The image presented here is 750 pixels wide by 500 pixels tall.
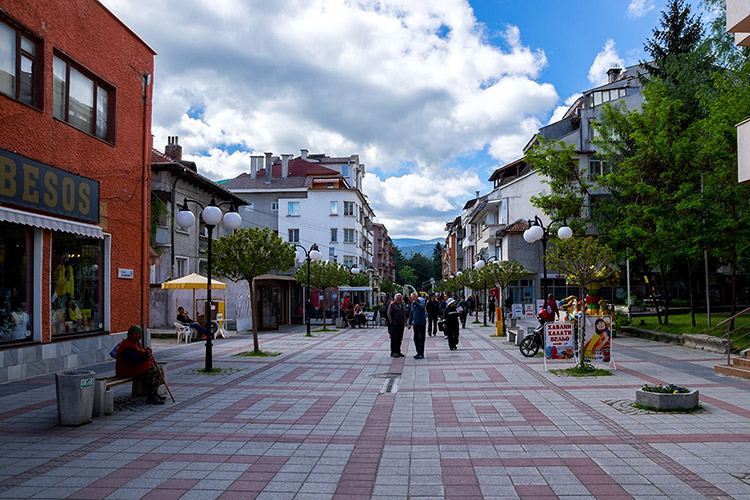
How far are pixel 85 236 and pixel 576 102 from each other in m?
50.8

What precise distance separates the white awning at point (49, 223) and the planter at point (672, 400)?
1175 centimetres

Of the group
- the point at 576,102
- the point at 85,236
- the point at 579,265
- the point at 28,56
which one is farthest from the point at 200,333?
the point at 576,102

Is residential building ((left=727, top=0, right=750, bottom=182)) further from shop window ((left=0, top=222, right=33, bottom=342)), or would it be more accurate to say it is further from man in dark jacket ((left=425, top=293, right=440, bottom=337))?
shop window ((left=0, top=222, right=33, bottom=342))

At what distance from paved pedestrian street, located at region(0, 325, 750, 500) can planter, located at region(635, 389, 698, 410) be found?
22 cm

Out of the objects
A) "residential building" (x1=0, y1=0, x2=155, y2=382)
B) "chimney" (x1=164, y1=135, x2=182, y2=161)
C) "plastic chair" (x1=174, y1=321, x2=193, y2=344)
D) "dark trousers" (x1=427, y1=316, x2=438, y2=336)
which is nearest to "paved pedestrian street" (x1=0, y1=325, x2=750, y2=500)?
"residential building" (x1=0, y1=0, x2=155, y2=382)

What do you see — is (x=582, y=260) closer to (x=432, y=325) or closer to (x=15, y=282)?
(x=15, y=282)

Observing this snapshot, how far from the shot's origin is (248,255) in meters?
16.9

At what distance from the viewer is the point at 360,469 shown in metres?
5.94

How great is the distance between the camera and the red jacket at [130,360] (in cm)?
942

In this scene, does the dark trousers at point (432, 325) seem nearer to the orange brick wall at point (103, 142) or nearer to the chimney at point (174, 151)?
the orange brick wall at point (103, 142)

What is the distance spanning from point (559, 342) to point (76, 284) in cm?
1172

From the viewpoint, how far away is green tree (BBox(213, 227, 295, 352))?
16.9 metres

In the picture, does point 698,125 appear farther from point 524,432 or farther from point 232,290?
point 232,290

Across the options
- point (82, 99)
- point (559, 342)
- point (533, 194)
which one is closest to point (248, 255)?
point (82, 99)
